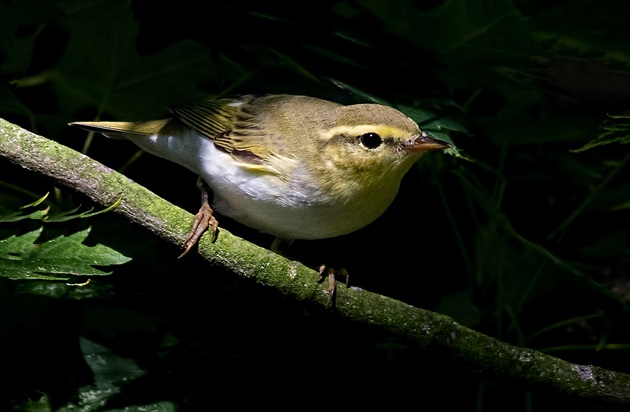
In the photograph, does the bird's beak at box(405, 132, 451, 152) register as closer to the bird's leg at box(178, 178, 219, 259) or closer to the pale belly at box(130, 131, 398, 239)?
the pale belly at box(130, 131, 398, 239)

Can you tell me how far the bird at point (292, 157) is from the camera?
2420 mm

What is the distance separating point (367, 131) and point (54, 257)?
3.14 ft

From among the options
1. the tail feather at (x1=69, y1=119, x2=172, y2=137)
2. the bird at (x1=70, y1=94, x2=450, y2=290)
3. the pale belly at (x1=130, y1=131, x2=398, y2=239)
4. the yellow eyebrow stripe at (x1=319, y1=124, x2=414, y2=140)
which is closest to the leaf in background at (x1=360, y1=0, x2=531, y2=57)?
the bird at (x1=70, y1=94, x2=450, y2=290)

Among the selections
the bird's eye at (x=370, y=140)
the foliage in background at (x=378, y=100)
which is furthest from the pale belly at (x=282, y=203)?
the foliage in background at (x=378, y=100)

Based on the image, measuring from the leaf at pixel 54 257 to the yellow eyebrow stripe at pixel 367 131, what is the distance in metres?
0.79

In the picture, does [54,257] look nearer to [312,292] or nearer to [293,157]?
[312,292]

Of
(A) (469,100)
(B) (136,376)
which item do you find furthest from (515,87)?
(B) (136,376)

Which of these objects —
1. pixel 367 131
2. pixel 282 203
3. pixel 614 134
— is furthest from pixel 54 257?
pixel 614 134

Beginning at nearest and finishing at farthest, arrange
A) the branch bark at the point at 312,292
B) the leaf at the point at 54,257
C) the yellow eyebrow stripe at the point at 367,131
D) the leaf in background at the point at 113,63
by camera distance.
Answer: the leaf at the point at 54,257 → the branch bark at the point at 312,292 → the yellow eyebrow stripe at the point at 367,131 → the leaf in background at the point at 113,63

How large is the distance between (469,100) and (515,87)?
0.20 m

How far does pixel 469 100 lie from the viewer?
3.08 meters

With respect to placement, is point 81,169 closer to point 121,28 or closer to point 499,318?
point 121,28

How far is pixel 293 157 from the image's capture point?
2.53 metres

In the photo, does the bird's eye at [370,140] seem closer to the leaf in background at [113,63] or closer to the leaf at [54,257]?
the leaf in background at [113,63]
